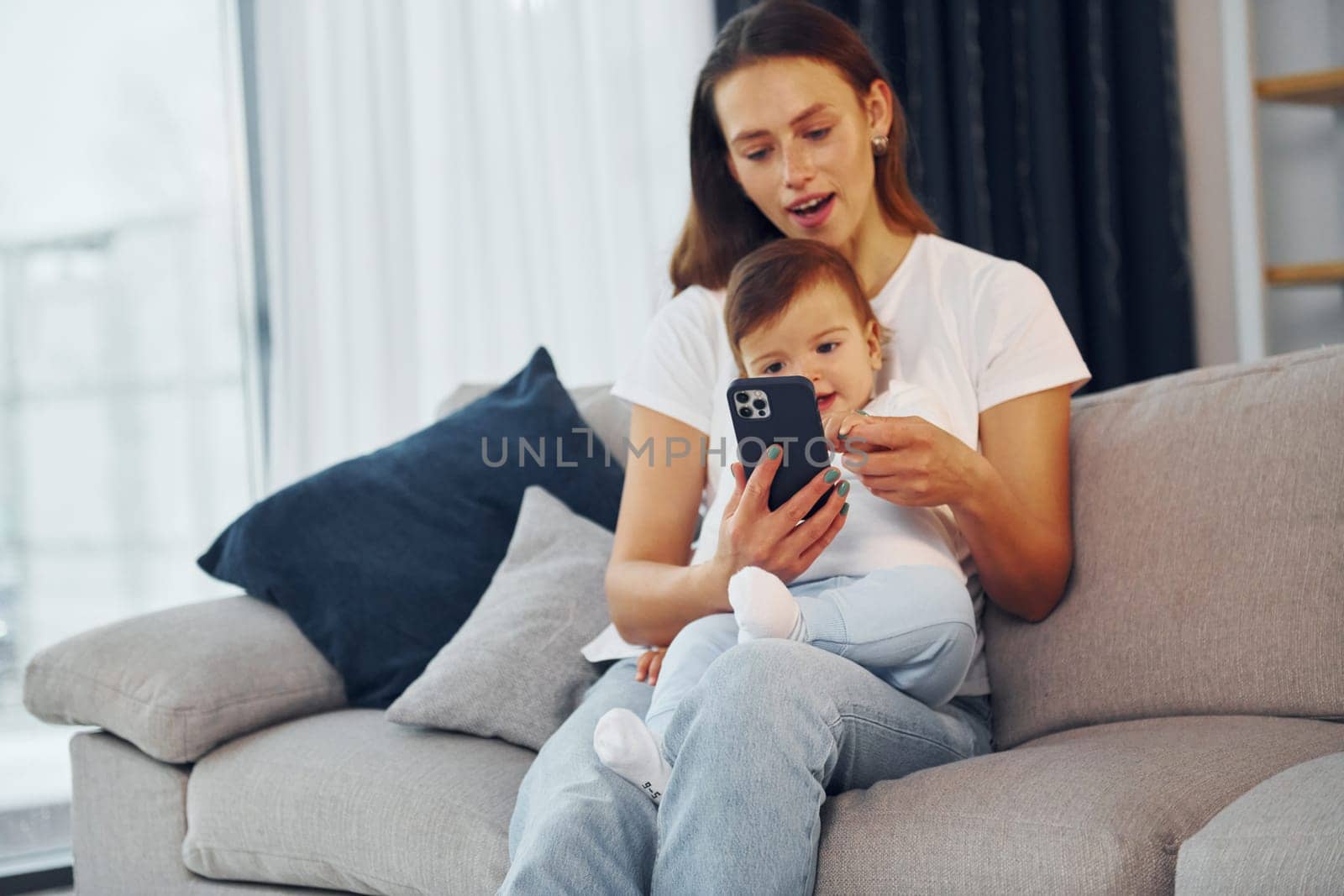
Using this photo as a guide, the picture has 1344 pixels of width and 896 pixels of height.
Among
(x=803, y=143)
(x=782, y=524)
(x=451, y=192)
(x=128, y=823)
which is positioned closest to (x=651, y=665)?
(x=782, y=524)

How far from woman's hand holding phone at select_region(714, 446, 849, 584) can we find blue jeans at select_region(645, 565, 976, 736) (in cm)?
4

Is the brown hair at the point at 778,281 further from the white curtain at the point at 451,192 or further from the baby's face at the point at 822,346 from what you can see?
the white curtain at the point at 451,192

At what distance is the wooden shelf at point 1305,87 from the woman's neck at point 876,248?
1647 mm

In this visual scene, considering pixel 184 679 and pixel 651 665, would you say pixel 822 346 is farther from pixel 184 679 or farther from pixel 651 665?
pixel 184 679

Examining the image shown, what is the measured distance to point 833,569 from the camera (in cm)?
139

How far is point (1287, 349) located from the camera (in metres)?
3.21

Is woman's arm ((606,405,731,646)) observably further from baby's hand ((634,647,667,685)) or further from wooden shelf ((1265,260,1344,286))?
wooden shelf ((1265,260,1344,286))

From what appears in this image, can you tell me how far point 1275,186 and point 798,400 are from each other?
8.01 feet

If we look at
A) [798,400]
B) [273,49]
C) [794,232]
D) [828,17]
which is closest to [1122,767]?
[798,400]

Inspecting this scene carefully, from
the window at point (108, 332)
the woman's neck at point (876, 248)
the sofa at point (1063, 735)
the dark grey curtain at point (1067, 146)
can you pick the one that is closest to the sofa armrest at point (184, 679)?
the sofa at point (1063, 735)

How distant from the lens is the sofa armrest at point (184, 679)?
1.74 metres

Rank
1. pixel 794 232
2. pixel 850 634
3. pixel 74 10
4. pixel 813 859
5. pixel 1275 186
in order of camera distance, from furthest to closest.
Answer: pixel 1275 186, pixel 74 10, pixel 794 232, pixel 850 634, pixel 813 859

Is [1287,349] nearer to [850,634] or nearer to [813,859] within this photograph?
[850,634]

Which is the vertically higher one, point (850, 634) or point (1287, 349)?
point (1287, 349)
